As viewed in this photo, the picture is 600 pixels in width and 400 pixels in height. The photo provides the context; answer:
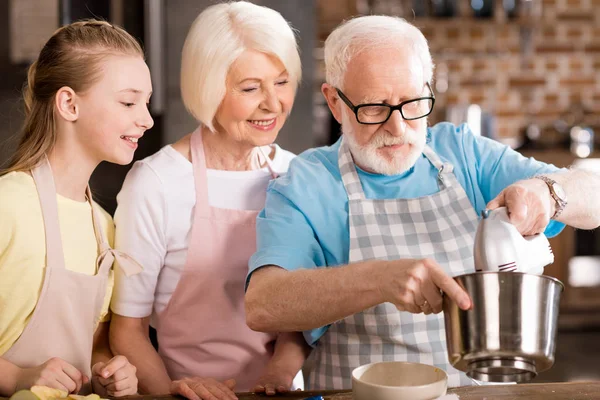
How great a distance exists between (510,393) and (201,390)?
567mm

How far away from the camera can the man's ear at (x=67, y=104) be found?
158cm

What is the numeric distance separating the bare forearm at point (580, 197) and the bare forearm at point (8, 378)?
3.67 feet

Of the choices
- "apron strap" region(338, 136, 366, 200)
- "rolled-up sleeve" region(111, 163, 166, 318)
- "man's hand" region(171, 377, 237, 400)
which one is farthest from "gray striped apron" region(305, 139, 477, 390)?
"rolled-up sleeve" region(111, 163, 166, 318)

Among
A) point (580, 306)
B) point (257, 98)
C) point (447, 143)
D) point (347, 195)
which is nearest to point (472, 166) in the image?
point (447, 143)

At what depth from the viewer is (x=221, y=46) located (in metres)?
1.73

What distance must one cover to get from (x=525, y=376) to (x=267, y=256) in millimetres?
582

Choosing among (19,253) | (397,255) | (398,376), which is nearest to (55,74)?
(19,253)

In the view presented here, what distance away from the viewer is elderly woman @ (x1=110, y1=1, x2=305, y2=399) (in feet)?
5.62

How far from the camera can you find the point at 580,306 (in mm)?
5004

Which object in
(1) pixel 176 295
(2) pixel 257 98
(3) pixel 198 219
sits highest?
(2) pixel 257 98

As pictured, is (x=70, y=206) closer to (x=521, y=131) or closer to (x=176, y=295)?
(x=176, y=295)

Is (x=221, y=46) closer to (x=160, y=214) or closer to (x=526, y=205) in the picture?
(x=160, y=214)

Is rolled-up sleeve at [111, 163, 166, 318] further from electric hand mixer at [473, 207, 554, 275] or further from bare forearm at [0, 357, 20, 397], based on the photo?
electric hand mixer at [473, 207, 554, 275]

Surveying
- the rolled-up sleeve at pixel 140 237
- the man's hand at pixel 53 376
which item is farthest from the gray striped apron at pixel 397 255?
the man's hand at pixel 53 376
